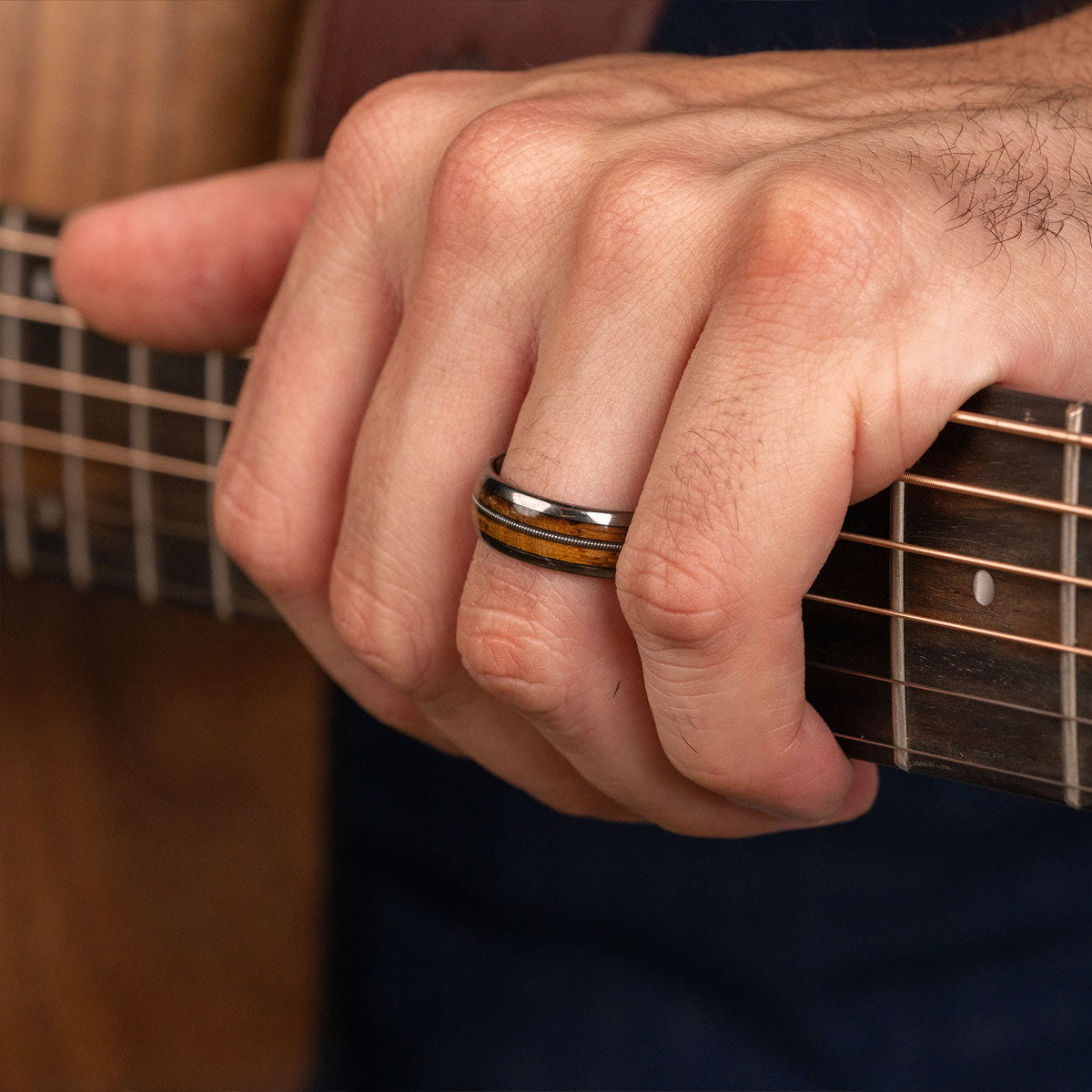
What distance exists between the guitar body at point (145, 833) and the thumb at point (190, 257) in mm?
298

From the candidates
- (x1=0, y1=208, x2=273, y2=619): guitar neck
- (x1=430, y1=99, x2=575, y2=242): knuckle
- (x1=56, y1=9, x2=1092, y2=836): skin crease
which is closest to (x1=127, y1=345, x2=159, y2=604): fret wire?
(x1=0, y1=208, x2=273, y2=619): guitar neck

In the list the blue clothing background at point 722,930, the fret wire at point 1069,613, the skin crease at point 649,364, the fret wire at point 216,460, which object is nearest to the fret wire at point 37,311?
the fret wire at point 216,460

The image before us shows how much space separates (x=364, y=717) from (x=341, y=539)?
1.96ft

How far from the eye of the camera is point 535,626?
448mm

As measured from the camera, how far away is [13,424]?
0.91m

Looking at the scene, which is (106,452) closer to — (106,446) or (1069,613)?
(106,446)

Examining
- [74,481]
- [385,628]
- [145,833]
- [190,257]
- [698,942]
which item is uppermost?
[190,257]

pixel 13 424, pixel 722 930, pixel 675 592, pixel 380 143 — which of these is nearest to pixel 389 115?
pixel 380 143

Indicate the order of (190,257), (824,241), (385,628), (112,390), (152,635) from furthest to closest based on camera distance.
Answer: (152,635)
(112,390)
(190,257)
(385,628)
(824,241)

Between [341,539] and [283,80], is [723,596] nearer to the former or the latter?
[341,539]

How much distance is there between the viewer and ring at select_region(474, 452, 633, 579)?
0.43 metres

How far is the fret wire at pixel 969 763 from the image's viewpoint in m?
0.42

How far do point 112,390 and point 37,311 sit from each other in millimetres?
92

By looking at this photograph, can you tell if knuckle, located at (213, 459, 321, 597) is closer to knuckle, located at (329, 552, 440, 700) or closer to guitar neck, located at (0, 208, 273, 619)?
knuckle, located at (329, 552, 440, 700)
